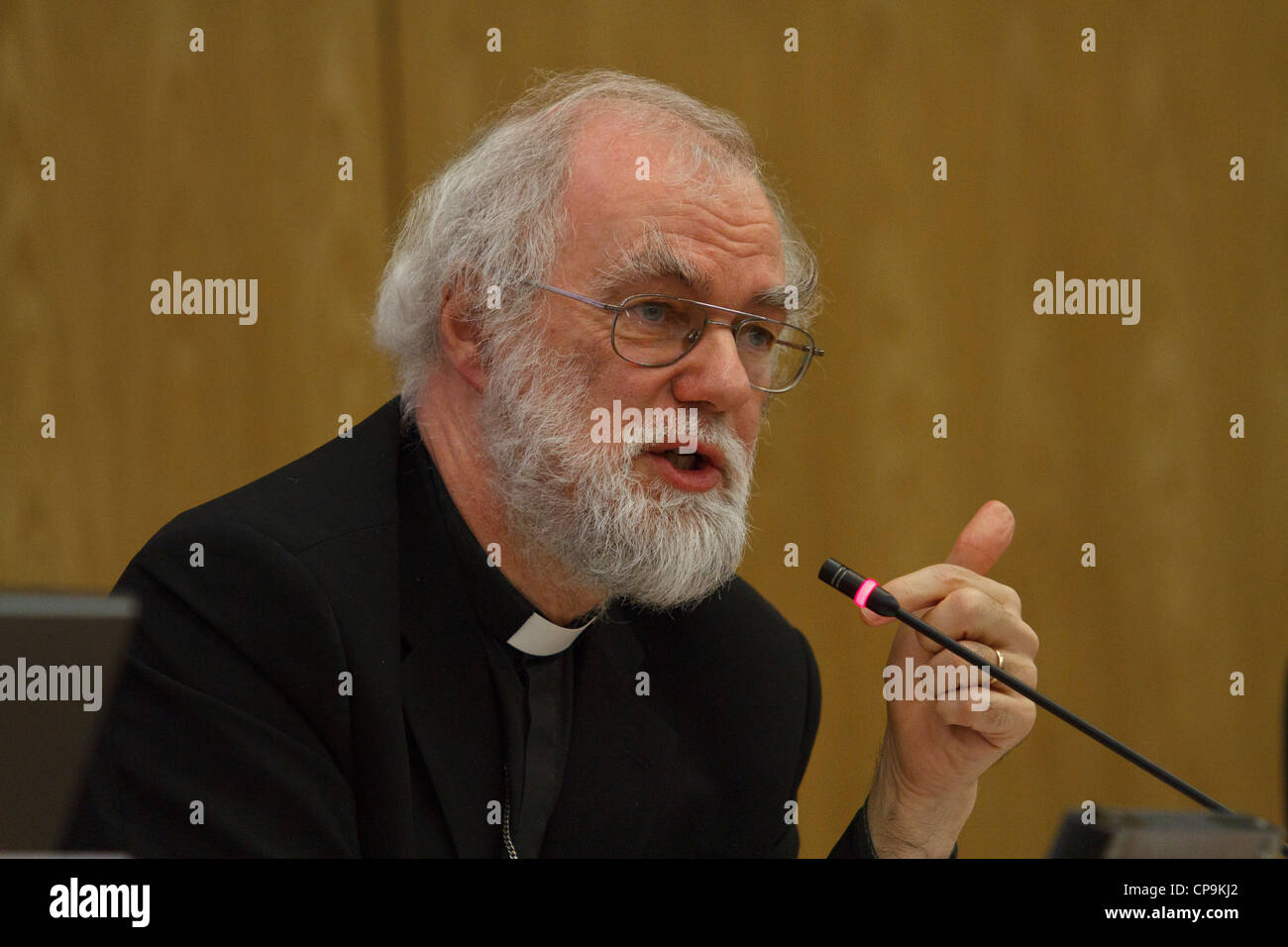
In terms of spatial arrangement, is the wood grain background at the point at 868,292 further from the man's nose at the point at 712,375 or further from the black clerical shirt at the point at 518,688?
the man's nose at the point at 712,375

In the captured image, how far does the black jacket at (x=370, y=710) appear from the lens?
1343 mm

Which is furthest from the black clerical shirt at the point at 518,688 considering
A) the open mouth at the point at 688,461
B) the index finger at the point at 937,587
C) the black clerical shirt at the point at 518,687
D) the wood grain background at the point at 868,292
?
the wood grain background at the point at 868,292

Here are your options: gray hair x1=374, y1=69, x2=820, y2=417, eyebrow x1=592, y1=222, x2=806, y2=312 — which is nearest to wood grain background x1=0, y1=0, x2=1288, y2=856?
gray hair x1=374, y1=69, x2=820, y2=417

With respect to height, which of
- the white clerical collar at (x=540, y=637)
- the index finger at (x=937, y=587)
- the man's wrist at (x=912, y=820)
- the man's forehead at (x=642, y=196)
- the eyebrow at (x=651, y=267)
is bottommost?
the man's wrist at (x=912, y=820)

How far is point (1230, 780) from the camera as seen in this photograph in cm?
284

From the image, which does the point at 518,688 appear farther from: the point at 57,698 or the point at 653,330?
the point at 57,698

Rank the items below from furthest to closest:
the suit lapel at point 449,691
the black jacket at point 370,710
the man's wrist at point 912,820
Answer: the man's wrist at point 912,820, the suit lapel at point 449,691, the black jacket at point 370,710

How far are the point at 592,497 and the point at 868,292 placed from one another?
1.28m

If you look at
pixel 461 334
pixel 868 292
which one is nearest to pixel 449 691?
pixel 461 334

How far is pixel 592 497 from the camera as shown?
1.67m

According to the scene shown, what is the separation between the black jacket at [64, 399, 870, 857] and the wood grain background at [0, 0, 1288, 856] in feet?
2.95
